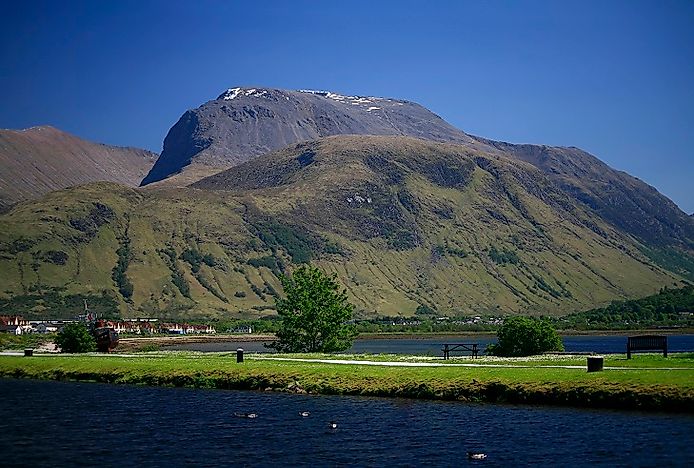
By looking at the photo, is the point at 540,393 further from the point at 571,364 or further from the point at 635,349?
the point at 635,349

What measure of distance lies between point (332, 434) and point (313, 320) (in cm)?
6026

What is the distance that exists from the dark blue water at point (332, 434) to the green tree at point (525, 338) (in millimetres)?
30623

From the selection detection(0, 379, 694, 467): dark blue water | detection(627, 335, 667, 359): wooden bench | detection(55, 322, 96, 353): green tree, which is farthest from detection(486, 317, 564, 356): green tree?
detection(55, 322, 96, 353): green tree

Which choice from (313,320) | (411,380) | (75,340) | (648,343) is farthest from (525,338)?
(75,340)

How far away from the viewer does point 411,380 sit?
198 feet

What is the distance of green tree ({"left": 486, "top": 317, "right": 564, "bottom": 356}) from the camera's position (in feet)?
278

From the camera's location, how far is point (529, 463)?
1419 inches

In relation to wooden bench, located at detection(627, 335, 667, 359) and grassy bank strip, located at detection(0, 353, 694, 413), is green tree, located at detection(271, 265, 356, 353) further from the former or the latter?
wooden bench, located at detection(627, 335, 667, 359)

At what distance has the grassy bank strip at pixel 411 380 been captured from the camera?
49312mm

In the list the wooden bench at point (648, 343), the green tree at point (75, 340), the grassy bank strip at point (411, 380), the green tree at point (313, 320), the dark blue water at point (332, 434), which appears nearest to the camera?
the dark blue water at point (332, 434)

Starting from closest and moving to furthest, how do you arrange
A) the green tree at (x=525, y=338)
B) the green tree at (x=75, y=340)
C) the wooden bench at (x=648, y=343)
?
the wooden bench at (x=648, y=343) → the green tree at (x=525, y=338) → the green tree at (x=75, y=340)

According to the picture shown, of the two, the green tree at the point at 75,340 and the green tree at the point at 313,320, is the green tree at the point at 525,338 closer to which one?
the green tree at the point at 313,320

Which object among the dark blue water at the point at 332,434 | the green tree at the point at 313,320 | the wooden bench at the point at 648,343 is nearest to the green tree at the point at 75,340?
the green tree at the point at 313,320

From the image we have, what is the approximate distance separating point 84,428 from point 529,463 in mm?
26446
